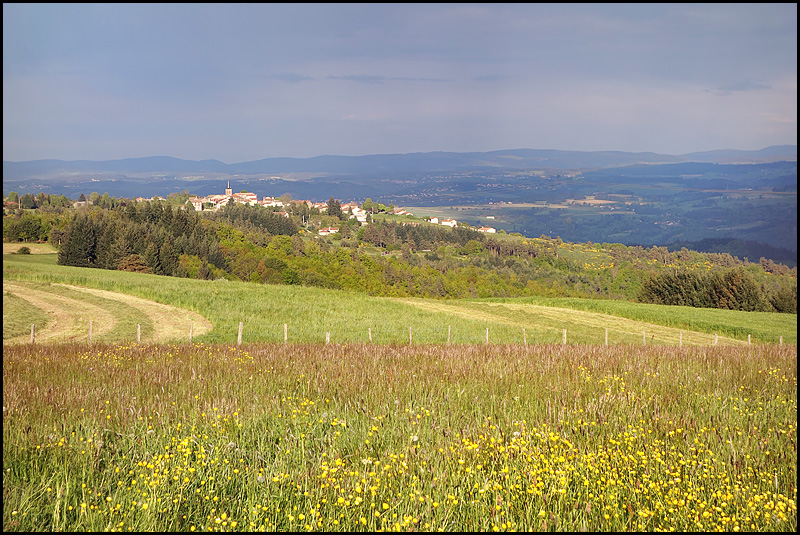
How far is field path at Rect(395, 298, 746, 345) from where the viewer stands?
33500 mm

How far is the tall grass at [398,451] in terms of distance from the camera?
3508 mm

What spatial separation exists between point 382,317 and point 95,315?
1733 centimetres

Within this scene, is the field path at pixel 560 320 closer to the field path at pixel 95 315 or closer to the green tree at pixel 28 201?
the field path at pixel 95 315

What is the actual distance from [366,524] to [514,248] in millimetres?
160549

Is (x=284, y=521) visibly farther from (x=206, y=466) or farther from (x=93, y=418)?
(x=93, y=418)

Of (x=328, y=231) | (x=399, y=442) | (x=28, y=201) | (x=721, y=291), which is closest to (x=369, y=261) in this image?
(x=721, y=291)

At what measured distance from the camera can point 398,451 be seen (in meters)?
4.52

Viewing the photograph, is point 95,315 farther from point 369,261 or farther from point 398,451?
point 369,261

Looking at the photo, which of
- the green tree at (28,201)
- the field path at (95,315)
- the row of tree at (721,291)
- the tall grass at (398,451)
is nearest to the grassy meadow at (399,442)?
the tall grass at (398,451)

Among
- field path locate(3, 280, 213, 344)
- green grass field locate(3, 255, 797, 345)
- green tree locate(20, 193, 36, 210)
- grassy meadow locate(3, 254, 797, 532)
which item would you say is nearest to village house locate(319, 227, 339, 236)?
green tree locate(20, 193, 36, 210)

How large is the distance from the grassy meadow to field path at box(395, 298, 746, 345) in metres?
25.9

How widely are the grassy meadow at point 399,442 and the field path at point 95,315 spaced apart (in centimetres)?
1704

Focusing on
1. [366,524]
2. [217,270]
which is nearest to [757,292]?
[366,524]

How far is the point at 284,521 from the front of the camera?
3.50m
